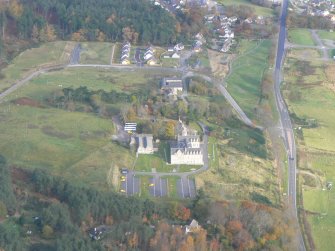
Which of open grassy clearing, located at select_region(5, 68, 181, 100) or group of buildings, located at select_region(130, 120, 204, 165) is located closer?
group of buildings, located at select_region(130, 120, 204, 165)

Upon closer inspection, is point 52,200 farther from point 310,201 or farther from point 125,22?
point 125,22

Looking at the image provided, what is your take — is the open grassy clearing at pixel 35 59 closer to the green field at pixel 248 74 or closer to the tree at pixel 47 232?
the green field at pixel 248 74

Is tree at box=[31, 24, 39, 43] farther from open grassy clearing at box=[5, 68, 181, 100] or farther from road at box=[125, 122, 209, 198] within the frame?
road at box=[125, 122, 209, 198]

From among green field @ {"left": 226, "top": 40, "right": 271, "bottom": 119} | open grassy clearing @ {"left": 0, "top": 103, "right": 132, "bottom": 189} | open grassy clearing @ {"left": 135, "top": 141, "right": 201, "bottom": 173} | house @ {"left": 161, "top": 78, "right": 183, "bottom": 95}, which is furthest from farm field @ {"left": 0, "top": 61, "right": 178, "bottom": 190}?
green field @ {"left": 226, "top": 40, "right": 271, "bottom": 119}

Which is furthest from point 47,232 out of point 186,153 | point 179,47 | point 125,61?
point 179,47

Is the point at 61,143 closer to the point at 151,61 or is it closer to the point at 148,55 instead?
the point at 151,61

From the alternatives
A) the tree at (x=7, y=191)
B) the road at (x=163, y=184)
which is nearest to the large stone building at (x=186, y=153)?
the road at (x=163, y=184)

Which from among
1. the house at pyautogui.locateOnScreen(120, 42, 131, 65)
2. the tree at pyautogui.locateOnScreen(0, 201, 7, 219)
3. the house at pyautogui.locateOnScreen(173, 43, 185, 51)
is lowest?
the tree at pyautogui.locateOnScreen(0, 201, 7, 219)
